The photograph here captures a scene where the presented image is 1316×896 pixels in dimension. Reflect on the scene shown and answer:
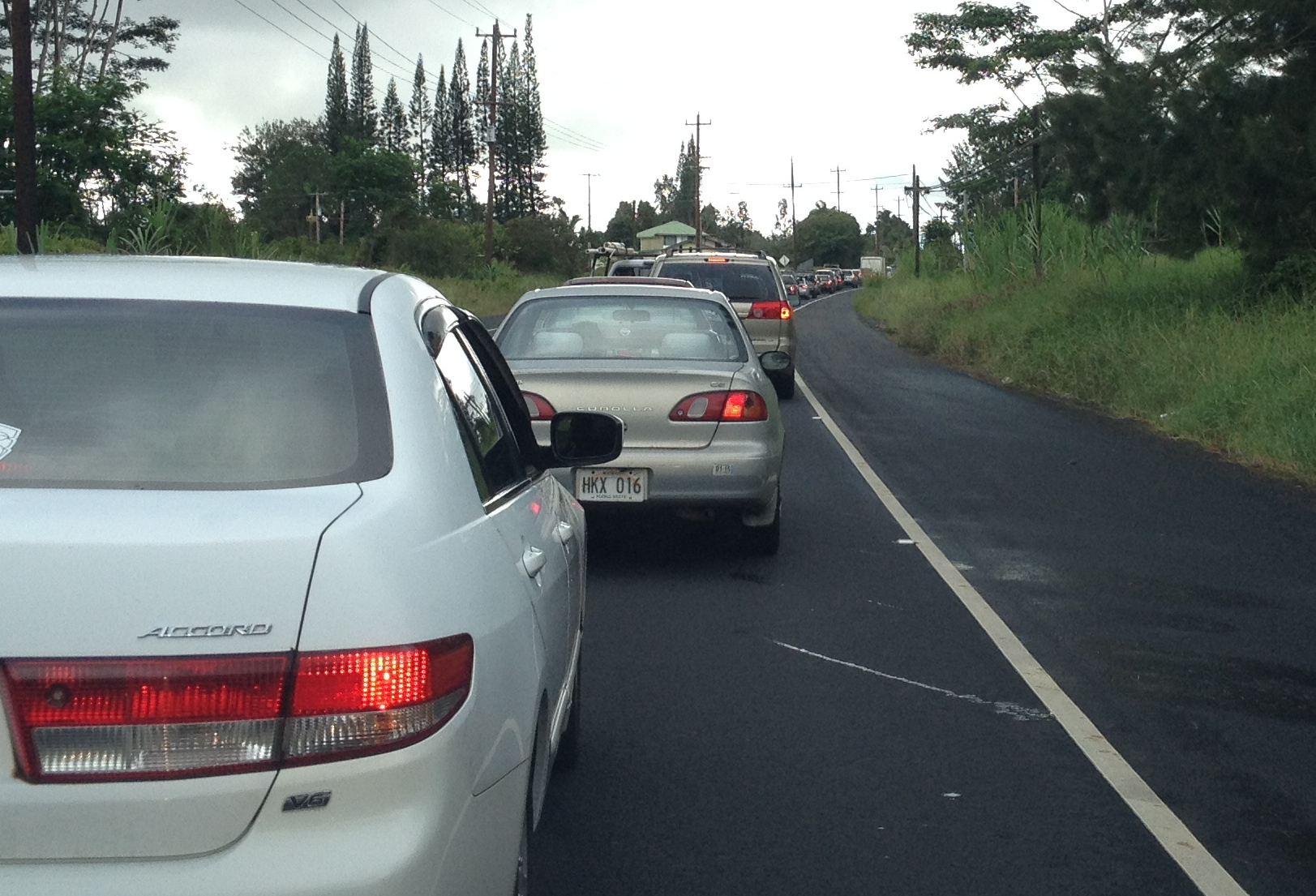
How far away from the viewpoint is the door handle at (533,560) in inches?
136

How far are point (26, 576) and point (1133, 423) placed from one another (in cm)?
1611

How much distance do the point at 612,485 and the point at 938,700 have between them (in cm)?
293

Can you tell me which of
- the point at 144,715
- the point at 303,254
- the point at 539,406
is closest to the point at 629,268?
the point at 539,406

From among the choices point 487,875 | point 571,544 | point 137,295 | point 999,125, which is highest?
point 999,125

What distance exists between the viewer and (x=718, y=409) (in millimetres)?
8727

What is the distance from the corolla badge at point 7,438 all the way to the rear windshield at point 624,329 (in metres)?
6.34

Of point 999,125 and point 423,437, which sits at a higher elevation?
point 999,125

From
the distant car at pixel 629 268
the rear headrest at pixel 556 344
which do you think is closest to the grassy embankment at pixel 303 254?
the distant car at pixel 629 268

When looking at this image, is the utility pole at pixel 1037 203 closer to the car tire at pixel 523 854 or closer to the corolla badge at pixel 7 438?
the car tire at pixel 523 854

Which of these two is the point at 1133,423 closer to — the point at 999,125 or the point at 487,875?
the point at 487,875

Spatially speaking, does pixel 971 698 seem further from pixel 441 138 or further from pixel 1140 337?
pixel 441 138

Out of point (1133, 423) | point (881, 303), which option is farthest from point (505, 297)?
point (1133, 423)

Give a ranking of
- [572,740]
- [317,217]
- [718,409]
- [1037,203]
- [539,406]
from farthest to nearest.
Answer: [317,217], [1037,203], [718,409], [539,406], [572,740]

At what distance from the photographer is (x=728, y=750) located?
553 centimetres
